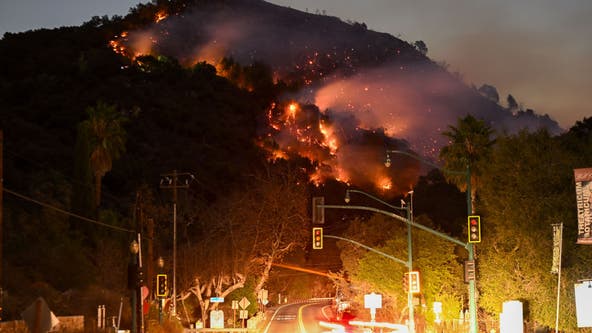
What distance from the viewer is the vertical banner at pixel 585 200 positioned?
30.4 metres

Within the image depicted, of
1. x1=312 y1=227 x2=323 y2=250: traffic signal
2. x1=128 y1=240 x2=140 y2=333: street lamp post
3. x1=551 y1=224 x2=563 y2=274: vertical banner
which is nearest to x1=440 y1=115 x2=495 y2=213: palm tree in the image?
x1=312 y1=227 x2=323 y2=250: traffic signal

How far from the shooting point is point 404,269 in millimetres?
65312

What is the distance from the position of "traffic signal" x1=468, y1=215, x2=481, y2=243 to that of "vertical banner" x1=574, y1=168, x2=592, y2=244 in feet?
13.6

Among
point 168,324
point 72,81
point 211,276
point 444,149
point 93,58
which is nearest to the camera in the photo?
point 168,324

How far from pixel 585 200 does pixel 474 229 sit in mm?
4688

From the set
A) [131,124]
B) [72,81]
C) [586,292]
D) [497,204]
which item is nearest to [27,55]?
[72,81]

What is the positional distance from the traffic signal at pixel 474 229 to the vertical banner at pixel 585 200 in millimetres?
4135

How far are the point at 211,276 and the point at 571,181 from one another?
106ft

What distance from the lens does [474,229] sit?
33062 mm

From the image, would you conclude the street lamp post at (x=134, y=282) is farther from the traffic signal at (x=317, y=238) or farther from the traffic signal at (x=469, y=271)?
the traffic signal at (x=469, y=271)

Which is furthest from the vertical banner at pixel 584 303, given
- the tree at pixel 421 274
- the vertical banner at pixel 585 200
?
the tree at pixel 421 274

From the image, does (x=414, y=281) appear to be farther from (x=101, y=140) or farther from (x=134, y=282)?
(x=101, y=140)

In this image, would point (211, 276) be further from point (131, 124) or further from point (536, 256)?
point (131, 124)

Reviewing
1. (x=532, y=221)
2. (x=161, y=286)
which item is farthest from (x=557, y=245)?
(x=161, y=286)
